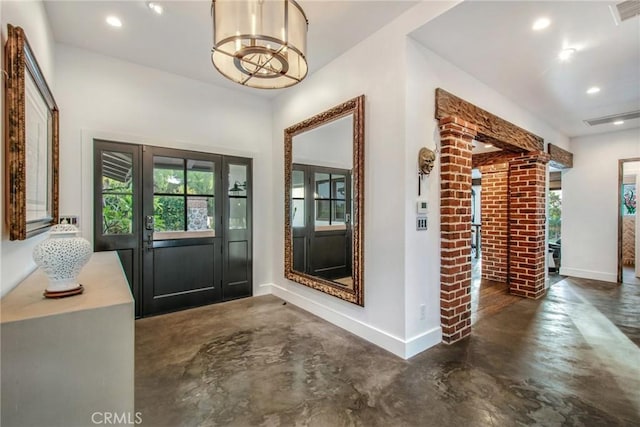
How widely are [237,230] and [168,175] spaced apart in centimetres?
114

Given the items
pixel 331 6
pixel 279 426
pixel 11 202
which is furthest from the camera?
pixel 331 6

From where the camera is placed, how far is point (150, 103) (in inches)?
137

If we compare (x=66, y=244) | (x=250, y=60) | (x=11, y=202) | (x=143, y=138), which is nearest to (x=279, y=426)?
(x=66, y=244)

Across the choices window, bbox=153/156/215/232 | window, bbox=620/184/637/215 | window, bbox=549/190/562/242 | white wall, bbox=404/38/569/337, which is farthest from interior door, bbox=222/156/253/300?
window, bbox=620/184/637/215

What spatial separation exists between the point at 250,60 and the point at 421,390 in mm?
2613

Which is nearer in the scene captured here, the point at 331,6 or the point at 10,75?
the point at 10,75

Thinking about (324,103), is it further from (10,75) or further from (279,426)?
(279,426)

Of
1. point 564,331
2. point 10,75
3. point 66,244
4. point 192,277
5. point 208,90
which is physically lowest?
point 564,331

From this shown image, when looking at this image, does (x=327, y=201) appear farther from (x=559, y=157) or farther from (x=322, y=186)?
(x=559, y=157)

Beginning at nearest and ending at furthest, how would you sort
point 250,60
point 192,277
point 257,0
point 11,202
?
point 11,202 → point 257,0 → point 250,60 → point 192,277

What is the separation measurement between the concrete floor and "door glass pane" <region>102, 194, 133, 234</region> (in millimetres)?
1091

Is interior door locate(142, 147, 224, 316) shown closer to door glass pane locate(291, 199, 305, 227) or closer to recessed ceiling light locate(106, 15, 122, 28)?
door glass pane locate(291, 199, 305, 227)

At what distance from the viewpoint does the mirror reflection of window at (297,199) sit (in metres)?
3.83

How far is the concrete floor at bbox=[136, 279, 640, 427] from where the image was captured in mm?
1822
